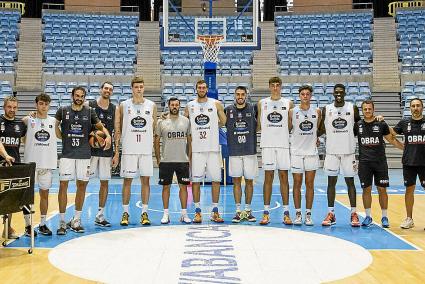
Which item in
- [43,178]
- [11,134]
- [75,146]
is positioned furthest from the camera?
[75,146]

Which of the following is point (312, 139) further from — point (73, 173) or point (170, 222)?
point (73, 173)

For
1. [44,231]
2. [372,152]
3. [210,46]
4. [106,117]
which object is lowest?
[44,231]

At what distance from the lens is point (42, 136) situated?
636 cm

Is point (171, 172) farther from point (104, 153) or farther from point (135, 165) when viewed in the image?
point (104, 153)

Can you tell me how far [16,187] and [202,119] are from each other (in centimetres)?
292

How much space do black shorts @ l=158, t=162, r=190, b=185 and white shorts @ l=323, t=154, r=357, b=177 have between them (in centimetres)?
216

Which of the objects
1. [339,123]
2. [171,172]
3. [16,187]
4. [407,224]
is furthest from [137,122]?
[407,224]

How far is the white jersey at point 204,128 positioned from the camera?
715 centimetres

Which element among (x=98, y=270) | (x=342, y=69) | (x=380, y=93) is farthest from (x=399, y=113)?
(x=98, y=270)

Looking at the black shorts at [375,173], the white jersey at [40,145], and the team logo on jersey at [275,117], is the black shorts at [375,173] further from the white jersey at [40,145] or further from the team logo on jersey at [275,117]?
the white jersey at [40,145]

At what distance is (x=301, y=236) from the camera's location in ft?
20.2

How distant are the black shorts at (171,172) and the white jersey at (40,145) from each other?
1.58 meters

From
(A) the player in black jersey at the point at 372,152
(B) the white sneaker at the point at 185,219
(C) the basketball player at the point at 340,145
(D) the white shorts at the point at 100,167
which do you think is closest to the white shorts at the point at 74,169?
(D) the white shorts at the point at 100,167

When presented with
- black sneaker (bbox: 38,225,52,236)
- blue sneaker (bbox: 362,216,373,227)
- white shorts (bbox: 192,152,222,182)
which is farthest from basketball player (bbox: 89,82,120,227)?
blue sneaker (bbox: 362,216,373,227)
